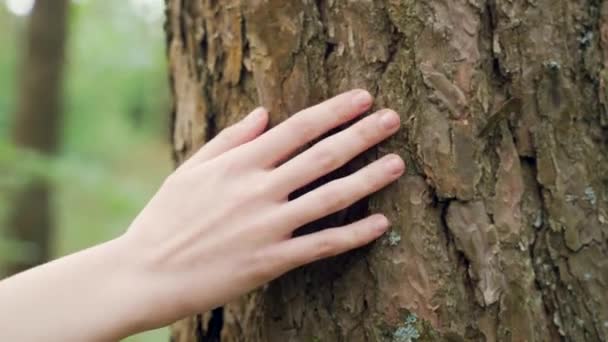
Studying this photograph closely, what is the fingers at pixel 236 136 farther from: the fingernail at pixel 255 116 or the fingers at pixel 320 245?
the fingers at pixel 320 245

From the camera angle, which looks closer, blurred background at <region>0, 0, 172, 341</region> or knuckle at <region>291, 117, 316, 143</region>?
knuckle at <region>291, 117, 316, 143</region>

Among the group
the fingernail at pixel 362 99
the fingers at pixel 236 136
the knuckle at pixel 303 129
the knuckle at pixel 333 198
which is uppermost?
the fingers at pixel 236 136

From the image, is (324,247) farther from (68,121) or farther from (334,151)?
(68,121)

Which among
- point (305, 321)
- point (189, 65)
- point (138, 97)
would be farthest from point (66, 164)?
point (138, 97)

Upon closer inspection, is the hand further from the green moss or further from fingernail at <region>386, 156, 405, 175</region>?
the green moss

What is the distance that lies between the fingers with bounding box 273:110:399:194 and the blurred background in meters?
0.83

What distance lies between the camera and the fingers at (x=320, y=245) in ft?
3.25

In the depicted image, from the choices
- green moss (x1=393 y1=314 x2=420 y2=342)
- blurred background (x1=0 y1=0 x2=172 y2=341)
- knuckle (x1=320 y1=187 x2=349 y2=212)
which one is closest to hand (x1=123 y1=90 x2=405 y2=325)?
knuckle (x1=320 y1=187 x2=349 y2=212)

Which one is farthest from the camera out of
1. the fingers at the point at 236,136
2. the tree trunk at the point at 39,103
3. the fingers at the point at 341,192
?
the tree trunk at the point at 39,103

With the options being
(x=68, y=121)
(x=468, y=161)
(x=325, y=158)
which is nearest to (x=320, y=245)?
(x=325, y=158)

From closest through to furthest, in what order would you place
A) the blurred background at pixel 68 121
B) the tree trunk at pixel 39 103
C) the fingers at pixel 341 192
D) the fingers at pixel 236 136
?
the fingers at pixel 341 192
the fingers at pixel 236 136
the blurred background at pixel 68 121
the tree trunk at pixel 39 103

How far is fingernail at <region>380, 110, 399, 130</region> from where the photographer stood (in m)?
1.01

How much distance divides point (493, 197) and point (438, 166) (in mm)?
89

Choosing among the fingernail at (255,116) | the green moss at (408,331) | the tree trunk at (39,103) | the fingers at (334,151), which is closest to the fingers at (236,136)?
the fingernail at (255,116)
